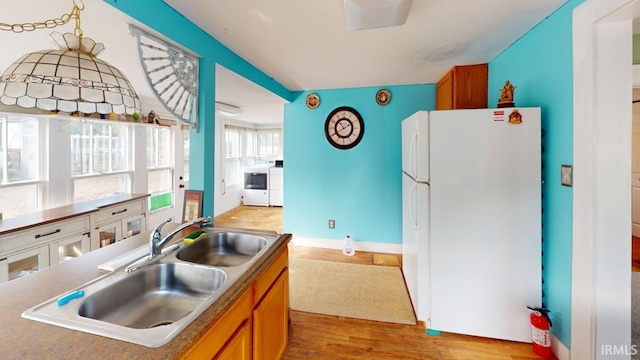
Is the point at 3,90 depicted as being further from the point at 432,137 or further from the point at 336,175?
the point at 336,175

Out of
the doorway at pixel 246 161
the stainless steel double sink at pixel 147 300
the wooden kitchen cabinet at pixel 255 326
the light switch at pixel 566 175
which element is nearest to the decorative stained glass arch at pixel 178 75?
the stainless steel double sink at pixel 147 300

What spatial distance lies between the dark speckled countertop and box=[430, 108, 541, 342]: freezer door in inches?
57.7

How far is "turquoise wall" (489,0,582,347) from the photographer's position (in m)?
1.59

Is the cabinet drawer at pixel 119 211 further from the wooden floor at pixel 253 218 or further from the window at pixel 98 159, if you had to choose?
the wooden floor at pixel 253 218

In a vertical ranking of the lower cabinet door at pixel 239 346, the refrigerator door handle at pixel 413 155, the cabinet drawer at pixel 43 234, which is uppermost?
the refrigerator door handle at pixel 413 155

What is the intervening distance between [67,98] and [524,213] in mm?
2476

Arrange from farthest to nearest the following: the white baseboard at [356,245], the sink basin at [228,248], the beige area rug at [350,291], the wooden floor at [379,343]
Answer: the white baseboard at [356,245]
the beige area rug at [350,291]
the wooden floor at [379,343]
the sink basin at [228,248]

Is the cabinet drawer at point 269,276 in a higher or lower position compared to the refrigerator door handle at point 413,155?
lower

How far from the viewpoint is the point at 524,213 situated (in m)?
1.80

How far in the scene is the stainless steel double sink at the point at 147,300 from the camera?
0.78 m

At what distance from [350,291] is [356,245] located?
1.08 meters

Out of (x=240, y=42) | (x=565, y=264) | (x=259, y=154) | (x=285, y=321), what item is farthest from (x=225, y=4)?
(x=259, y=154)

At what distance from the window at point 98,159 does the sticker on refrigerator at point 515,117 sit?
431 cm

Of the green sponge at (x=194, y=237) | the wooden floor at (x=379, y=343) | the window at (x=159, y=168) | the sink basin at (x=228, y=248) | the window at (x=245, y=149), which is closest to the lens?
the green sponge at (x=194, y=237)
